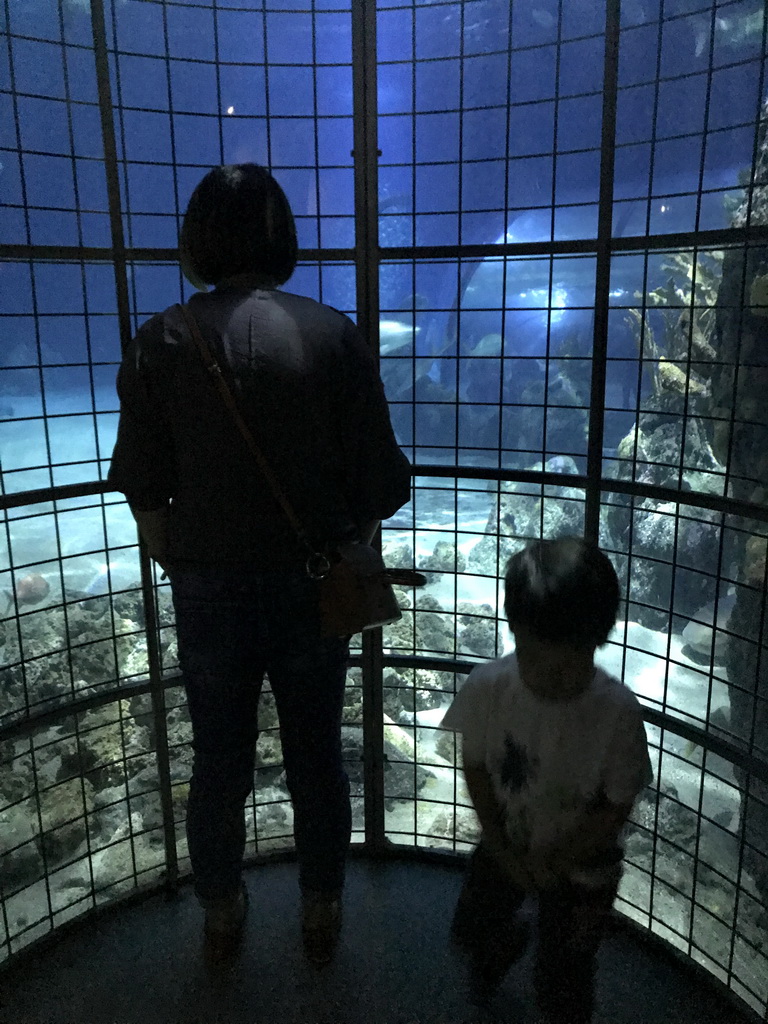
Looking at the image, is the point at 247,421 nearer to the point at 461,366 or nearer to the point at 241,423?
the point at 241,423

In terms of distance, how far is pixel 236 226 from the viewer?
213cm

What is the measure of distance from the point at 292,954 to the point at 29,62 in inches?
1483

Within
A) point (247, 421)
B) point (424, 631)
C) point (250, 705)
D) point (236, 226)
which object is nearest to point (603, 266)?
point (236, 226)

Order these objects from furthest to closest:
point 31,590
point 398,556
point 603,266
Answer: point 398,556 → point 31,590 → point 603,266

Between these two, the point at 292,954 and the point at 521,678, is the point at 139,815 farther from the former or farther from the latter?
the point at 521,678

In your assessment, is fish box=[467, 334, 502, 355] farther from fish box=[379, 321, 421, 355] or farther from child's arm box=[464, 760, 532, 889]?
child's arm box=[464, 760, 532, 889]

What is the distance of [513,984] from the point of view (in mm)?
2561

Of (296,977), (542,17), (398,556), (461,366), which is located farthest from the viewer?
(461,366)

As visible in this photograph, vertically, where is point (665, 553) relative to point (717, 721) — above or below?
above

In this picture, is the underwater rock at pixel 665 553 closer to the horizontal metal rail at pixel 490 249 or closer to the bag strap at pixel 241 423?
the horizontal metal rail at pixel 490 249

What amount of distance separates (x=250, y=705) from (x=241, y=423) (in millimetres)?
905

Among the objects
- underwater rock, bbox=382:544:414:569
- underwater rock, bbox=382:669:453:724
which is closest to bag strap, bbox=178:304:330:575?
underwater rock, bbox=382:669:453:724

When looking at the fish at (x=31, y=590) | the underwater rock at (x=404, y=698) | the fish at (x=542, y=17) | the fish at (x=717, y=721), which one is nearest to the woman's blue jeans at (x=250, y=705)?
the underwater rock at (x=404, y=698)

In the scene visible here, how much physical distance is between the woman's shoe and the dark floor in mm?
230
